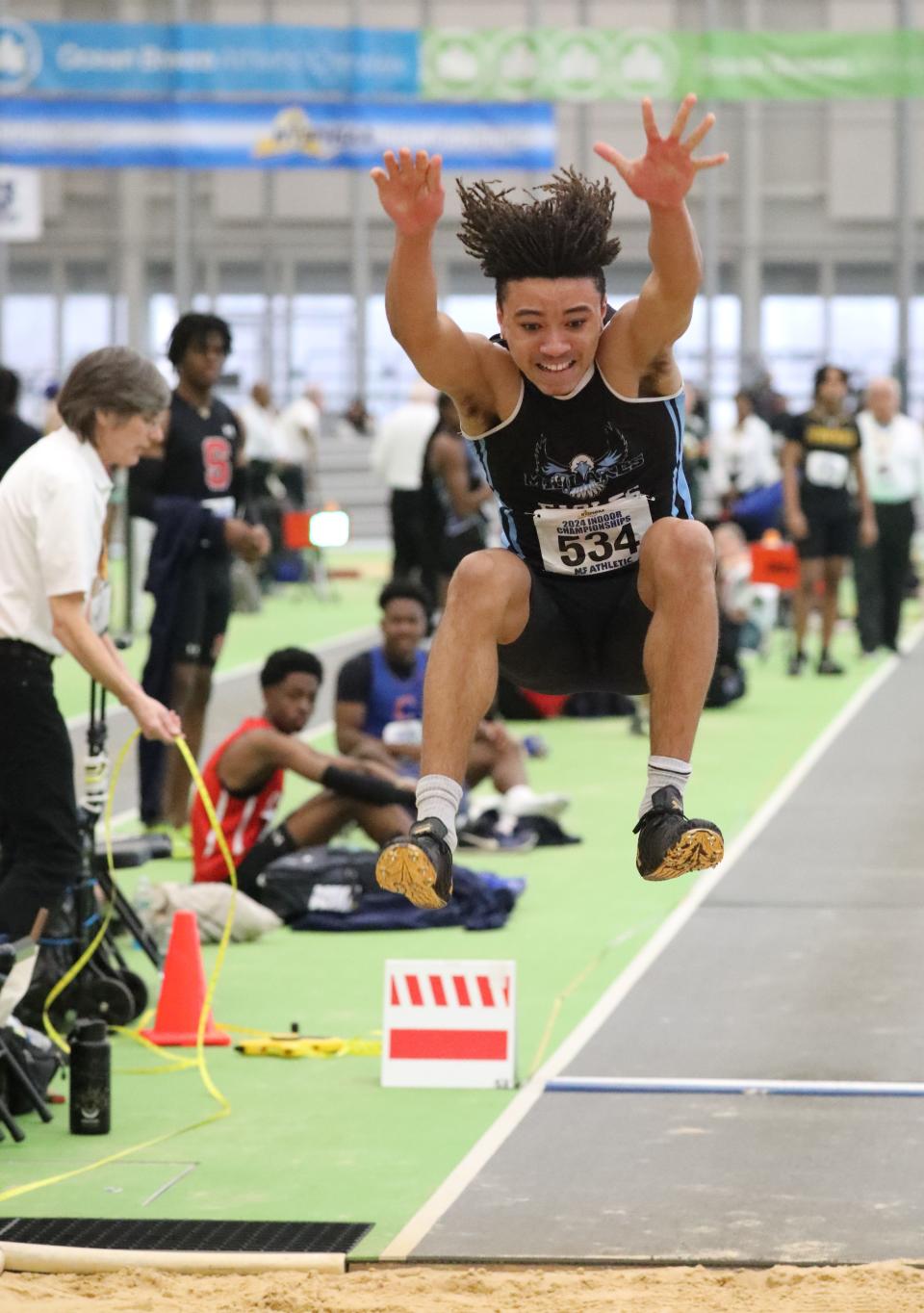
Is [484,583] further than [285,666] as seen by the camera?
No

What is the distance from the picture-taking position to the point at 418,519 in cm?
1579

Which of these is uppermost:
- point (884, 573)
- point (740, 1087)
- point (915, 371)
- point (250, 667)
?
point (915, 371)

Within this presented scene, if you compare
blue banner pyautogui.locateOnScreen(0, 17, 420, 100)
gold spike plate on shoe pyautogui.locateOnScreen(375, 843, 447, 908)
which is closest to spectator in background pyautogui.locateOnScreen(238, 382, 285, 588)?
blue banner pyautogui.locateOnScreen(0, 17, 420, 100)

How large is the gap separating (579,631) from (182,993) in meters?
2.75

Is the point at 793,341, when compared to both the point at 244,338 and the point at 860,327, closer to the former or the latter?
the point at 860,327

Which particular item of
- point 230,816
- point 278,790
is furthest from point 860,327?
point 230,816

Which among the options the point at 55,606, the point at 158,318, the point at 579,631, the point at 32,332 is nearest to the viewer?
the point at 579,631

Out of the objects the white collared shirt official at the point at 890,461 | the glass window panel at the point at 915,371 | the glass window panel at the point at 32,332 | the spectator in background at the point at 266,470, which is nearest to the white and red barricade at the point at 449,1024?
the white collared shirt official at the point at 890,461

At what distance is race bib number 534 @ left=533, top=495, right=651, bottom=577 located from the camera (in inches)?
200

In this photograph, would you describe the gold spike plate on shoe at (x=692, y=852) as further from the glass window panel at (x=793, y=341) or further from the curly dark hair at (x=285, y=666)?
the glass window panel at (x=793, y=341)

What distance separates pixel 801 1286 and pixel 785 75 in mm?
21260

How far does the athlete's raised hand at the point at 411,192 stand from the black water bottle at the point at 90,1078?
2657 millimetres

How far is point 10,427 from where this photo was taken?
9.35 metres

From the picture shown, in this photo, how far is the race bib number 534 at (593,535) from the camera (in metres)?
5.07
